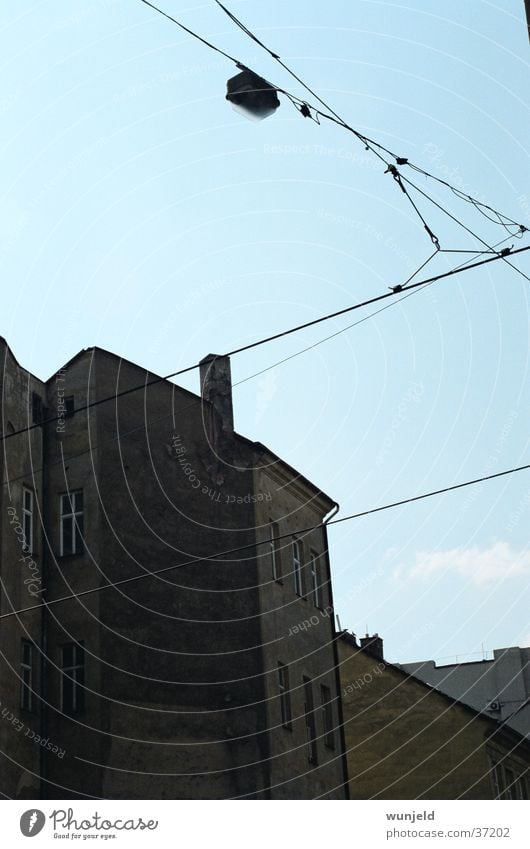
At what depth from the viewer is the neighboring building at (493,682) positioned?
123ft

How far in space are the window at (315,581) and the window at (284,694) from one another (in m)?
2.37

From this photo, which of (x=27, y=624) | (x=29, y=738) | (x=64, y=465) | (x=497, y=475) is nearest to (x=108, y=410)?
(x=64, y=465)

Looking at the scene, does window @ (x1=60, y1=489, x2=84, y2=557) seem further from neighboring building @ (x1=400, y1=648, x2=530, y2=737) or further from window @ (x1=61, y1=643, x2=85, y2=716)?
neighboring building @ (x1=400, y1=648, x2=530, y2=737)

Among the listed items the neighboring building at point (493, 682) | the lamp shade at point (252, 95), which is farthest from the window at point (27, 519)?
the neighboring building at point (493, 682)

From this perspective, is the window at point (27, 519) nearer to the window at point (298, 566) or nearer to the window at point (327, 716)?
the window at point (298, 566)

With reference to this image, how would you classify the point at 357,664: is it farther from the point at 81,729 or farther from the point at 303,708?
the point at 81,729

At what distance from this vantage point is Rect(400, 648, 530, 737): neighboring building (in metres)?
37.6

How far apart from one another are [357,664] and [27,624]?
11.0 meters

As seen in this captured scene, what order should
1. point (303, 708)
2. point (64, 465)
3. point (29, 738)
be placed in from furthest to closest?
point (303, 708)
point (64, 465)
point (29, 738)

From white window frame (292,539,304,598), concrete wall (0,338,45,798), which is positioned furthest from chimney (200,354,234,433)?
concrete wall (0,338,45,798)

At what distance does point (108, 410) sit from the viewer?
2528 cm

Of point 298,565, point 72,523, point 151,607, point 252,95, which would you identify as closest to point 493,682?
point 298,565
